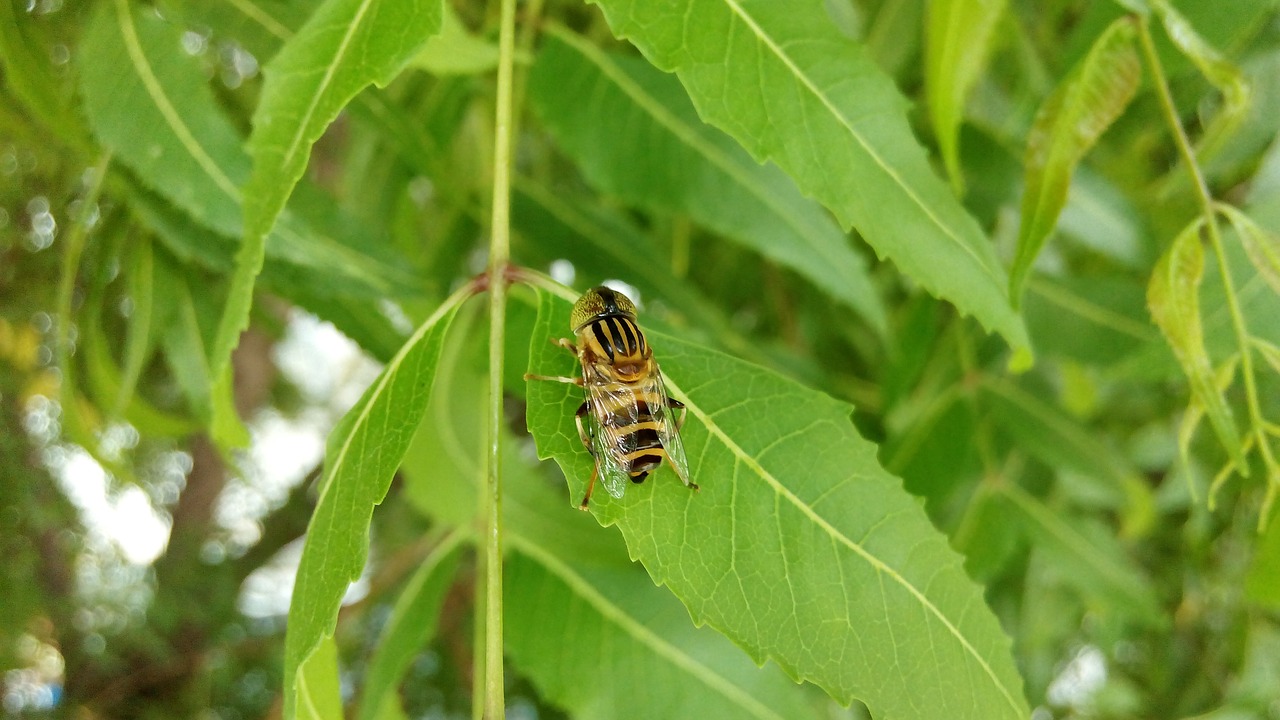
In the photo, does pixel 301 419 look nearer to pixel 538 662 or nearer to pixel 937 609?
pixel 538 662

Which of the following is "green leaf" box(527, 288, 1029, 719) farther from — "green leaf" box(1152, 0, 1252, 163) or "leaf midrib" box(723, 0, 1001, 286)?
"green leaf" box(1152, 0, 1252, 163)

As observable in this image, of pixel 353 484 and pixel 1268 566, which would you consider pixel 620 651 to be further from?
pixel 1268 566

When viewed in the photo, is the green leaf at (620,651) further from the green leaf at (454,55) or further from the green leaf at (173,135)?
the green leaf at (454,55)

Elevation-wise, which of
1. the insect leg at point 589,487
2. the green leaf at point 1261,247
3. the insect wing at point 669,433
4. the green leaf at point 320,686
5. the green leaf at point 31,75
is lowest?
the green leaf at point 320,686

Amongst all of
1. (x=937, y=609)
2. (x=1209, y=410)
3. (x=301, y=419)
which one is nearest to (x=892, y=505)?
(x=937, y=609)

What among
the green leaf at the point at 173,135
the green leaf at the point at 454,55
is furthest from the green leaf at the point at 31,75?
the green leaf at the point at 454,55

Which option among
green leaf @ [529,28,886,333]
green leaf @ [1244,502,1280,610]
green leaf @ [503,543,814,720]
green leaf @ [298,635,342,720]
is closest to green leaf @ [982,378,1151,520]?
green leaf @ [529,28,886,333]

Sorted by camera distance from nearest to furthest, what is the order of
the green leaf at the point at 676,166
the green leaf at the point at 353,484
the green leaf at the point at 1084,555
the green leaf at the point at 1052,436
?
the green leaf at the point at 353,484 → the green leaf at the point at 676,166 → the green leaf at the point at 1052,436 → the green leaf at the point at 1084,555
